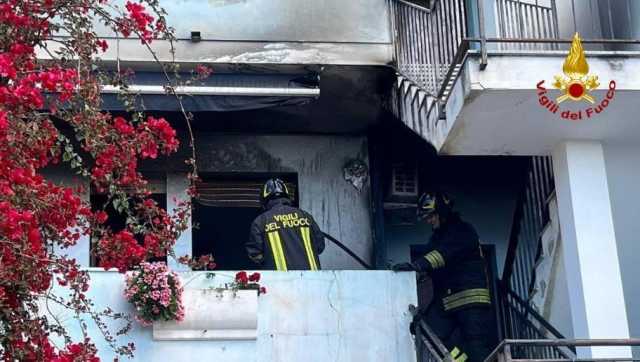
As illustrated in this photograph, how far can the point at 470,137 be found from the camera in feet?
38.7

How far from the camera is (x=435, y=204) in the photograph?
12898mm

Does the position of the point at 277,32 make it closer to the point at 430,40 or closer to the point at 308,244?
the point at 430,40

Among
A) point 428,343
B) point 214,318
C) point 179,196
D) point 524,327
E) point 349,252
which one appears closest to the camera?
point 428,343

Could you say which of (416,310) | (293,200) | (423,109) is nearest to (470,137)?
(423,109)

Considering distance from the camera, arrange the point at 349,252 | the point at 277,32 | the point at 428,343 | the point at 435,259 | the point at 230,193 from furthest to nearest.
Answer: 1. the point at 230,193
2. the point at 349,252
3. the point at 277,32
4. the point at 435,259
5. the point at 428,343

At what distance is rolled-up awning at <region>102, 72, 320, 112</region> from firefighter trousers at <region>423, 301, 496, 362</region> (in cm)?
237

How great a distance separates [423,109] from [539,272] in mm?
1935

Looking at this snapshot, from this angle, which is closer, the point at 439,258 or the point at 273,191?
the point at 439,258

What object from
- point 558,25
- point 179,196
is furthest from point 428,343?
point 179,196

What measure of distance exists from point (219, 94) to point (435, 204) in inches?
88.2

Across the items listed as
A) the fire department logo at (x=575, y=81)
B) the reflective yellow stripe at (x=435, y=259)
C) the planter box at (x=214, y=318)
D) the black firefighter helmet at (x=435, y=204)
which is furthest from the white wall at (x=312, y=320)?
the fire department logo at (x=575, y=81)

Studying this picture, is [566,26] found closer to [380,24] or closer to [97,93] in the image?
[380,24]

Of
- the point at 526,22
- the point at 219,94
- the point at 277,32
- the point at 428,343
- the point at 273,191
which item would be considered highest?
the point at 277,32

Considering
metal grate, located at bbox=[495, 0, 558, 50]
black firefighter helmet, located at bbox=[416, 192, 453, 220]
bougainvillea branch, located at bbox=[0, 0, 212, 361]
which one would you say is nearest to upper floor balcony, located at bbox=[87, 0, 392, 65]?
black firefighter helmet, located at bbox=[416, 192, 453, 220]
